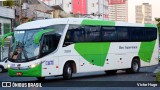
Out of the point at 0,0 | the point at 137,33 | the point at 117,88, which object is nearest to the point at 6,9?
the point at 0,0

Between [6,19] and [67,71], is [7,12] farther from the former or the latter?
[67,71]

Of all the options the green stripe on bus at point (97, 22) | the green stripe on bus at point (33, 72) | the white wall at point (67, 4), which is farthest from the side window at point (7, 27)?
the white wall at point (67, 4)

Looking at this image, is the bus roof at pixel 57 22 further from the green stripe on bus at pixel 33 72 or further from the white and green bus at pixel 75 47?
the green stripe on bus at pixel 33 72

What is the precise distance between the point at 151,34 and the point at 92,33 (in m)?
6.67

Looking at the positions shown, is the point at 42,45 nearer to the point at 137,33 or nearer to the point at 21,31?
the point at 21,31

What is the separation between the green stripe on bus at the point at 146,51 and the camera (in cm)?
2702

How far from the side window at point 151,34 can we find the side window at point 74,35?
679cm

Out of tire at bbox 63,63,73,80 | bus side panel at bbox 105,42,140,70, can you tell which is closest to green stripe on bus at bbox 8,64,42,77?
tire at bbox 63,63,73,80

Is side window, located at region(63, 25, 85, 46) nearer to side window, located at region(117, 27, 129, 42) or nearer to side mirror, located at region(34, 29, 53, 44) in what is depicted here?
side mirror, located at region(34, 29, 53, 44)

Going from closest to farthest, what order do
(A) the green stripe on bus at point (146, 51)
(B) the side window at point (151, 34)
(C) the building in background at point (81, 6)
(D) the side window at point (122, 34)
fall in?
1. (D) the side window at point (122, 34)
2. (A) the green stripe on bus at point (146, 51)
3. (B) the side window at point (151, 34)
4. (C) the building in background at point (81, 6)

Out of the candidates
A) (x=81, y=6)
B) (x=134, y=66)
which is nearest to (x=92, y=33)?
(x=134, y=66)

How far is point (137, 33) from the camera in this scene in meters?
26.5

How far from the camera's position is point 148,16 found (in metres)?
176

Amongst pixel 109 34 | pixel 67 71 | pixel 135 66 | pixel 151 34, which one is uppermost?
pixel 109 34
